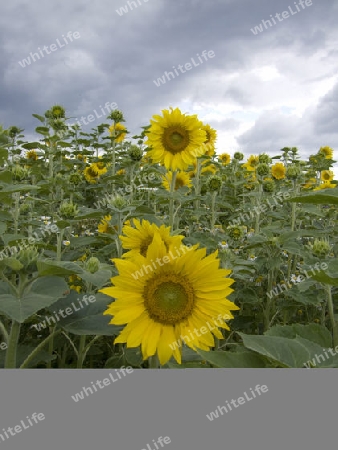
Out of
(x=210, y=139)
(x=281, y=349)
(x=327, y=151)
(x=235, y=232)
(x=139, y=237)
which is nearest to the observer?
(x=281, y=349)

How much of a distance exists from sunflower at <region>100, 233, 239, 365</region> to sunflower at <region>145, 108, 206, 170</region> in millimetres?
1543

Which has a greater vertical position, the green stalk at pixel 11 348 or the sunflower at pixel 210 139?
the sunflower at pixel 210 139

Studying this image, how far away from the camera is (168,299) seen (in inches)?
47.8

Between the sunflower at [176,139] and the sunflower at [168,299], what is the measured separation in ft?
5.06

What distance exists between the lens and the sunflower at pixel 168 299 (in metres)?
1.17

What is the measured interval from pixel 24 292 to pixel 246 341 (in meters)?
0.64

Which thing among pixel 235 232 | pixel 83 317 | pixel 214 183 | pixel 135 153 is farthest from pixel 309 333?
pixel 214 183

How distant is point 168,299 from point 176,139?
1.66 meters

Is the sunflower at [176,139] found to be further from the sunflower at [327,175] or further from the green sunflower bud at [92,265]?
the sunflower at [327,175]

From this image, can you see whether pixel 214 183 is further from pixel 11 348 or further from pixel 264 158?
pixel 11 348

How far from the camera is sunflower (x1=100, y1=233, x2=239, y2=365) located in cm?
117

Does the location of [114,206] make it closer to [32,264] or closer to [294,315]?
[32,264]

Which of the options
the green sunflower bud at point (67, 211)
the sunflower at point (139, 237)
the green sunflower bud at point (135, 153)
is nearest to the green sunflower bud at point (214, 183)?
the green sunflower bud at point (135, 153)

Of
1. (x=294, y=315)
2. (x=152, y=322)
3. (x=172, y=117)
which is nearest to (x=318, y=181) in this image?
(x=294, y=315)
